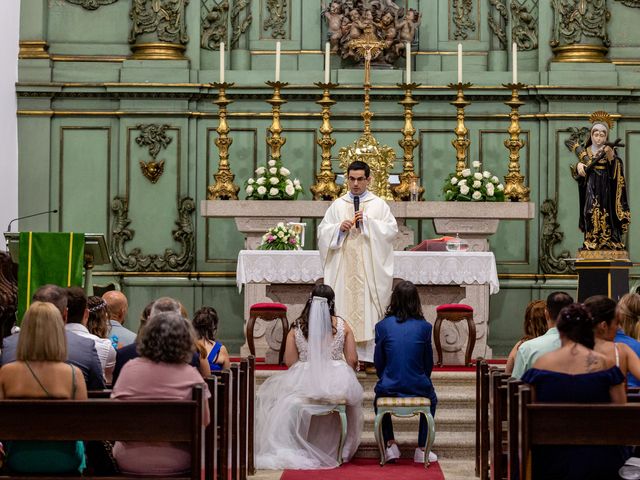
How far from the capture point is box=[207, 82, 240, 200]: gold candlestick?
13.5 meters

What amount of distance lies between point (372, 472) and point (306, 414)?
674mm

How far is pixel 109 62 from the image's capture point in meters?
14.8

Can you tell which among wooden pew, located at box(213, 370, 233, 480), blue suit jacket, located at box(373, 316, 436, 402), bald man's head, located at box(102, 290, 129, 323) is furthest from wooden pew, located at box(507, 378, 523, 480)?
bald man's head, located at box(102, 290, 129, 323)

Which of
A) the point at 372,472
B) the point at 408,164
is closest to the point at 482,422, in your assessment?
the point at 372,472

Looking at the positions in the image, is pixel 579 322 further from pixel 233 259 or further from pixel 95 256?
pixel 233 259

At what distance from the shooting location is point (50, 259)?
10.1 meters

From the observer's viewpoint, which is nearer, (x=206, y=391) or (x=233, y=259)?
(x=206, y=391)

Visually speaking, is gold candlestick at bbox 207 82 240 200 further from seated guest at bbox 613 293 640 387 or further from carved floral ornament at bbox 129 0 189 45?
seated guest at bbox 613 293 640 387

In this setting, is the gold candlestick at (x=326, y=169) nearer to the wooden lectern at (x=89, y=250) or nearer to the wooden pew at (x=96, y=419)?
the wooden lectern at (x=89, y=250)

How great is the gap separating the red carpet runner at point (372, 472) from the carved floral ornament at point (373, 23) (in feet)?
21.5

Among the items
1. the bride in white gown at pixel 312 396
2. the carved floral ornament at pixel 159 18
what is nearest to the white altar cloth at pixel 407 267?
the bride in white gown at pixel 312 396

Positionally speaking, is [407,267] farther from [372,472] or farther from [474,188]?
[372,472]

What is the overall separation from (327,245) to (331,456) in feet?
7.60

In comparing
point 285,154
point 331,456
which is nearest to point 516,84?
point 285,154
